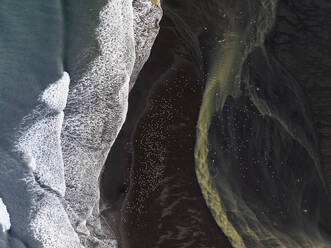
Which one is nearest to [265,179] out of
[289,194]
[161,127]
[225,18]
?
[289,194]

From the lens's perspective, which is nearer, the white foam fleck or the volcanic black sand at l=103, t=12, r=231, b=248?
the white foam fleck

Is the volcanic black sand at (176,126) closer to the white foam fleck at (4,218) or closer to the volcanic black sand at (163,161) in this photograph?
the volcanic black sand at (163,161)

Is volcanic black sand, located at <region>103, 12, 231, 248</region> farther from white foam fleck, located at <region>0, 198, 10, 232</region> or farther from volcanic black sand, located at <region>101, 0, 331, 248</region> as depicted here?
white foam fleck, located at <region>0, 198, 10, 232</region>

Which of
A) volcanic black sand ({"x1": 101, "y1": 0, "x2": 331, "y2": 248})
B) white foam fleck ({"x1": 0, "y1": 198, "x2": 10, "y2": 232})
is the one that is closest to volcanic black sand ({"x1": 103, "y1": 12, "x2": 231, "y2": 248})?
volcanic black sand ({"x1": 101, "y1": 0, "x2": 331, "y2": 248})

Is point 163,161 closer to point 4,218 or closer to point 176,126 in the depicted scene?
point 176,126

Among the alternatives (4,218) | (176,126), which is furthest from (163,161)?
(4,218)

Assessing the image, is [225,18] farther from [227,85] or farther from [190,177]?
[190,177]

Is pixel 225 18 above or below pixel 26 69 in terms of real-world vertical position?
above

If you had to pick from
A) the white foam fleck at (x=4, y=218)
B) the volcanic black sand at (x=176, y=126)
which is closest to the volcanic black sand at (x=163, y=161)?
the volcanic black sand at (x=176, y=126)

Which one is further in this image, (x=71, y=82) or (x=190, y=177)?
(x=190, y=177)

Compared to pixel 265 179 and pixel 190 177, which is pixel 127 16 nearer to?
pixel 190 177

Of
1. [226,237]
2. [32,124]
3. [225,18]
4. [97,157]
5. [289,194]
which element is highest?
[225,18]
